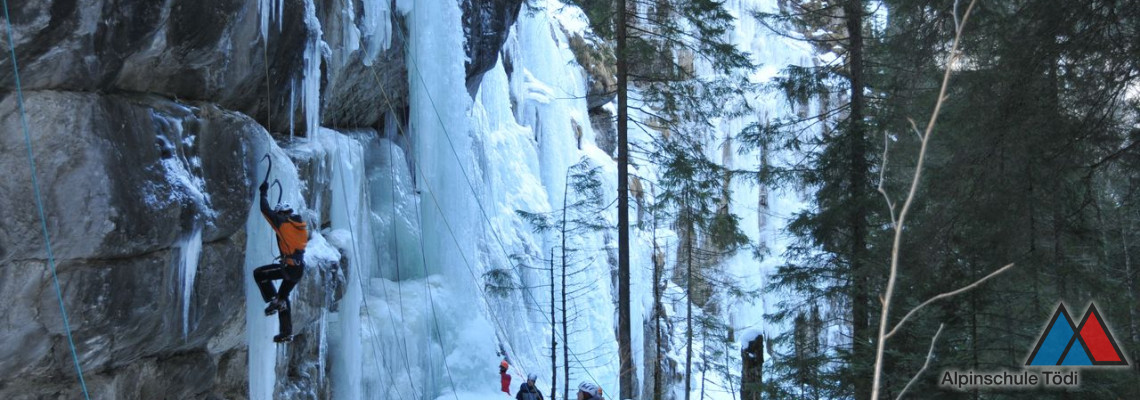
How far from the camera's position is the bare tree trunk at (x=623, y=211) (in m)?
10.7

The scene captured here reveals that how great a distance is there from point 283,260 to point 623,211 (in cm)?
486

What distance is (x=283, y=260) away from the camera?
7.13 m

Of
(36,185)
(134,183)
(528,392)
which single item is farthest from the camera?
(528,392)

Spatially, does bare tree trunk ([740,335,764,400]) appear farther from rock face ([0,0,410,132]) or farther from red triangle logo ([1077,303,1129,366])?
red triangle logo ([1077,303,1129,366])

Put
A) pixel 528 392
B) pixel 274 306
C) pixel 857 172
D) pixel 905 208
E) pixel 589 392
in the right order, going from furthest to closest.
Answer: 1. pixel 528 392
2. pixel 857 172
3. pixel 274 306
4. pixel 589 392
5. pixel 905 208

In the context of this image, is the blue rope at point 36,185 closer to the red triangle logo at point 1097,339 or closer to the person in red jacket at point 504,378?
the red triangle logo at point 1097,339

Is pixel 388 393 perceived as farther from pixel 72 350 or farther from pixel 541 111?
pixel 541 111

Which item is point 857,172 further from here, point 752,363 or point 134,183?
point 134,183

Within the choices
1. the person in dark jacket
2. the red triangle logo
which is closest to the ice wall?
the person in dark jacket

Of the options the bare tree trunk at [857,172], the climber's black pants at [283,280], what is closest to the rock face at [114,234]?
the climber's black pants at [283,280]

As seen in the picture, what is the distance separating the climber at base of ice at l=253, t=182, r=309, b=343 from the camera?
6.95m

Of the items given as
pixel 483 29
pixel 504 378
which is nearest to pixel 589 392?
pixel 504 378

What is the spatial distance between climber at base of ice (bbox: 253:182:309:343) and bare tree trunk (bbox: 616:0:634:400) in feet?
14.7

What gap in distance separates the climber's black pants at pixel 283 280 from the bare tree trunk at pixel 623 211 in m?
4.47
